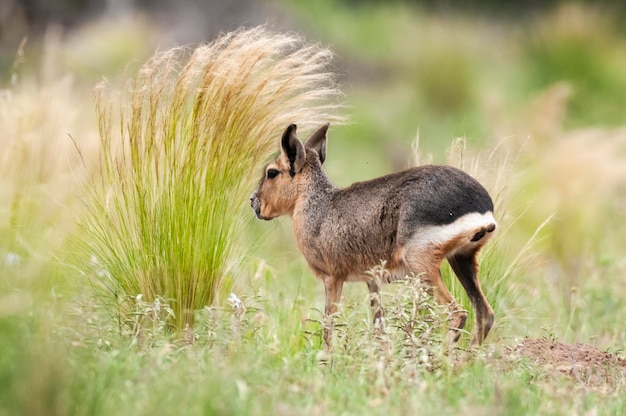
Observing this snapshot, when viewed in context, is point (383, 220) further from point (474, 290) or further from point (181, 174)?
point (181, 174)

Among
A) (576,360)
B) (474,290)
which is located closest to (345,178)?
(474,290)

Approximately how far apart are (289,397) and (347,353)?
0.80 meters

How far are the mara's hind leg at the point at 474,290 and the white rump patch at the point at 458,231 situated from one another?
0.36 m

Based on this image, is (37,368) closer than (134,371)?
Yes

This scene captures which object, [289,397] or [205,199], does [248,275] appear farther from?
[289,397]

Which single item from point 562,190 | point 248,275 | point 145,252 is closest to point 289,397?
point 145,252

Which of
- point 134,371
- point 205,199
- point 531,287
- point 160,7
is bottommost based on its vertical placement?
point 531,287

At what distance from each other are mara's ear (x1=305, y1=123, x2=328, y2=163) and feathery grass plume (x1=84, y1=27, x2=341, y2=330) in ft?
1.47

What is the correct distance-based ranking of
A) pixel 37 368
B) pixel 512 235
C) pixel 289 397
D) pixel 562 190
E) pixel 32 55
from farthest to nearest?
pixel 32 55, pixel 562 190, pixel 512 235, pixel 289 397, pixel 37 368

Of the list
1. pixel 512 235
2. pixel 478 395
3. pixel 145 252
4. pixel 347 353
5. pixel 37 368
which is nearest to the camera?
pixel 37 368

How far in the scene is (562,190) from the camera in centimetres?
966

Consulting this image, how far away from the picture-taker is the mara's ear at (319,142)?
6.71m

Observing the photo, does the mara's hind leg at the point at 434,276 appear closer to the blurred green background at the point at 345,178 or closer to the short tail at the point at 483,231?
the short tail at the point at 483,231

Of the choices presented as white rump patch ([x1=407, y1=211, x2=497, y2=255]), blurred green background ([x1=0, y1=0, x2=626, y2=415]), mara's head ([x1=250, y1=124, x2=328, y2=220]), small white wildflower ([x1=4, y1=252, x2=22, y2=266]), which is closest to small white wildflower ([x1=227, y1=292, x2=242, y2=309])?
blurred green background ([x1=0, y1=0, x2=626, y2=415])
